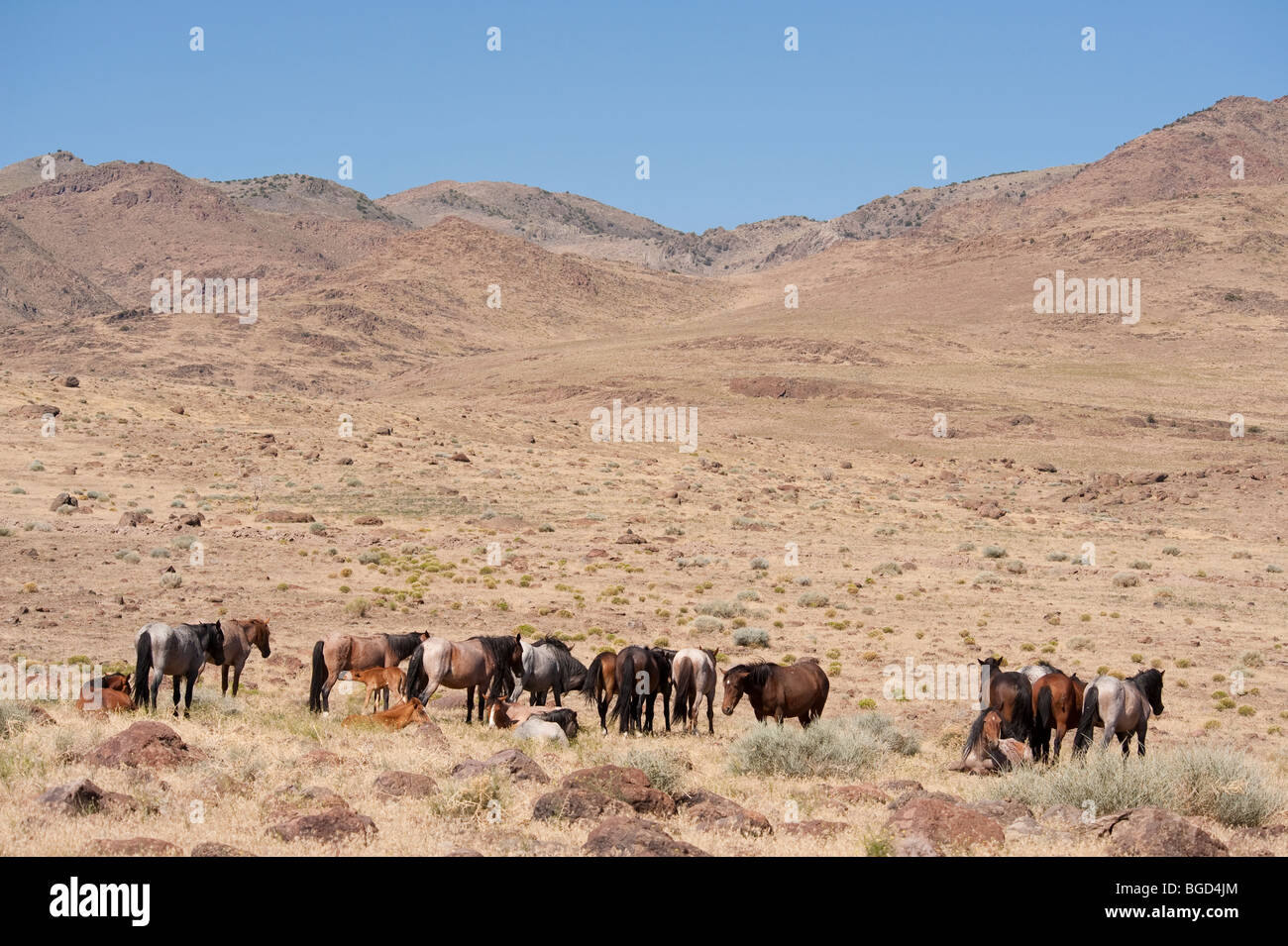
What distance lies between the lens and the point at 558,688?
16359 mm

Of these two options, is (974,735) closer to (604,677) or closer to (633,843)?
(604,677)

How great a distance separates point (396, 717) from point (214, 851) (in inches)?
234

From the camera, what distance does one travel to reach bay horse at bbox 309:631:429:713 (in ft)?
49.3

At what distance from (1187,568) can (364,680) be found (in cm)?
2964

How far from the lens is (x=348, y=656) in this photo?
15.8 meters

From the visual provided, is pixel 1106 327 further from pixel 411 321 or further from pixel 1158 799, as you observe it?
pixel 1158 799

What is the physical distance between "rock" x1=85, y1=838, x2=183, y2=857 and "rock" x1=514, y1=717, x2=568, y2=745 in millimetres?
6350

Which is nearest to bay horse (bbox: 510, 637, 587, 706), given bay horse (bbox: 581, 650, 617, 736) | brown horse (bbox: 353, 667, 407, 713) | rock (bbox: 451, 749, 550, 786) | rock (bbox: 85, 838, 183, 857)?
bay horse (bbox: 581, 650, 617, 736)

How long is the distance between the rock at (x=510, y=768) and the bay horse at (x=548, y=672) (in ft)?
16.3

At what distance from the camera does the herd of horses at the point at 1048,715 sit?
509 inches

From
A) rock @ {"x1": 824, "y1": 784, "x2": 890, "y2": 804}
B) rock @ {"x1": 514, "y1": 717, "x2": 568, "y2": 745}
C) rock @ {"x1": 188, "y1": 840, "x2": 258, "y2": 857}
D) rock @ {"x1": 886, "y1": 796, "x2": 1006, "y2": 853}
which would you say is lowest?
rock @ {"x1": 824, "y1": 784, "x2": 890, "y2": 804}

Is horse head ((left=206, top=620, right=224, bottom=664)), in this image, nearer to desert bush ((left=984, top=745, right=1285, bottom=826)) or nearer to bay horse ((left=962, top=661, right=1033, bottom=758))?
bay horse ((left=962, top=661, right=1033, bottom=758))

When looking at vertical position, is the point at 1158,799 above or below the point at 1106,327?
below

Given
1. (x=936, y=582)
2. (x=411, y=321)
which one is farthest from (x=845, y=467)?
(x=411, y=321)
